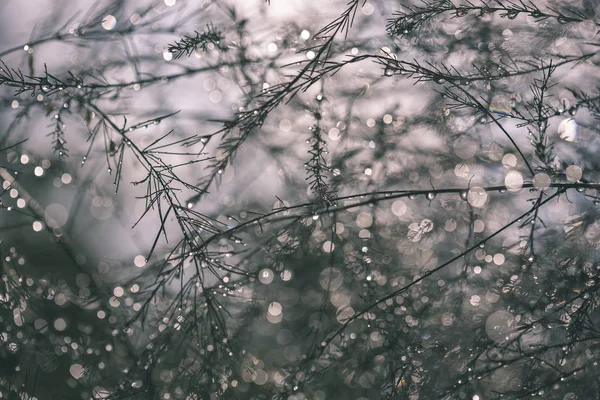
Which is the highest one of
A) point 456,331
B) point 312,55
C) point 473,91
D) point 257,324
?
point 312,55

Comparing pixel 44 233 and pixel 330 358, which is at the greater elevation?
pixel 44 233

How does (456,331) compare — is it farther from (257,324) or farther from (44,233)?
(44,233)

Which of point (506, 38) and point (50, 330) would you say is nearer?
point (506, 38)

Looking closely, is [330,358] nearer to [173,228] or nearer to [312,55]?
[173,228]

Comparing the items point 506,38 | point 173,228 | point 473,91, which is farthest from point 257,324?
point 506,38

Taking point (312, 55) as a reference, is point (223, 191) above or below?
below

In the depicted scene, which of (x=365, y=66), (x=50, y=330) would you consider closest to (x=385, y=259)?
(x=365, y=66)
